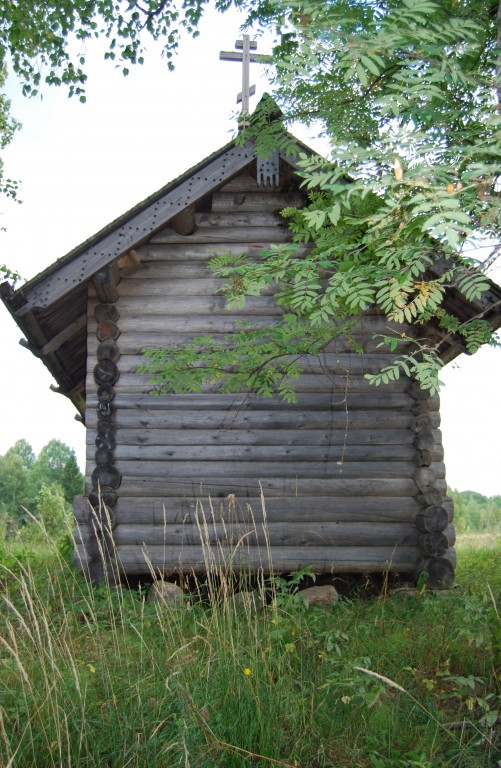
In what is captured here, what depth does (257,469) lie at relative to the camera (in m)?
8.60

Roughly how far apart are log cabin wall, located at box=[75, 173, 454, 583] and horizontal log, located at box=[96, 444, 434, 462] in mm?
14

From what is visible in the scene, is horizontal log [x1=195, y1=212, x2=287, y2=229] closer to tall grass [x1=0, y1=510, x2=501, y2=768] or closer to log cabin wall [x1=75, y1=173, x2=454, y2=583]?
log cabin wall [x1=75, y1=173, x2=454, y2=583]

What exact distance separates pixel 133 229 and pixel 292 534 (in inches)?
151

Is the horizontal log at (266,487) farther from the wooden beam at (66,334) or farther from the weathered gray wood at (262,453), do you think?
the wooden beam at (66,334)

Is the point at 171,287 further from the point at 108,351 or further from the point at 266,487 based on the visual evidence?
the point at 266,487

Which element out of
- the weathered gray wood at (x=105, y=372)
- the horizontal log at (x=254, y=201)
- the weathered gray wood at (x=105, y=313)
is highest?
the horizontal log at (x=254, y=201)

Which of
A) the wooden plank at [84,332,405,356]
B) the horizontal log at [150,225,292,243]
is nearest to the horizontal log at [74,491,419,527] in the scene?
the wooden plank at [84,332,405,356]

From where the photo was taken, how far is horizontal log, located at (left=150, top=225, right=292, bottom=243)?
9.04 m

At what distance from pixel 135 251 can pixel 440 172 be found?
5.21 m

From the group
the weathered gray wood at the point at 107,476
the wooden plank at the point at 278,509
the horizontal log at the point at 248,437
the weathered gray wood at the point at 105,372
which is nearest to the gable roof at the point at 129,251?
the weathered gray wood at the point at 105,372

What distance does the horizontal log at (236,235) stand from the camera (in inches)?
356

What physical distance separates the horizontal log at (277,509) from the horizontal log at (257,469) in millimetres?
256

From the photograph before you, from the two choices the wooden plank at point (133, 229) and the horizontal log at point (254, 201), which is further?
the horizontal log at point (254, 201)

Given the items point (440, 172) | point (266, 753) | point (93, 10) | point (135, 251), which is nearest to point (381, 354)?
point (135, 251)
